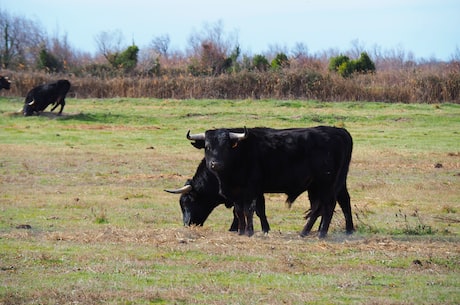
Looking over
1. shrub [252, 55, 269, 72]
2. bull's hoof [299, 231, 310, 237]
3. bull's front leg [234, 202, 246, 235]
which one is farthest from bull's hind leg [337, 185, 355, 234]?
shrub [252, 55, 269, 72]

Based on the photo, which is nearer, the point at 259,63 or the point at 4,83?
the point at 4,83

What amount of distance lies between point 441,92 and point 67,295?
3515 cm

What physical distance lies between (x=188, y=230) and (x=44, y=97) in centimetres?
2469

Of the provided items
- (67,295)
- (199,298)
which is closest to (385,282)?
(199,298)

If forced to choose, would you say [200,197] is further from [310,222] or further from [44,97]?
[44,97]

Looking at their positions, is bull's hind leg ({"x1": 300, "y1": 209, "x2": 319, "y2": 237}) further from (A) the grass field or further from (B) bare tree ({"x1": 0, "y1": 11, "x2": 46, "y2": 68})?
(B) bare tree ({"x1": 0, "y1": 11, "x2": 46, "y2": 68})

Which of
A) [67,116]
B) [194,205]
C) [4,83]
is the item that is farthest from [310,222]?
[4,83]

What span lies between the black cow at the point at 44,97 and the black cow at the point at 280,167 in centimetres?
2387

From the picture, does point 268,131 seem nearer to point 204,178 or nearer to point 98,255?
point 204,178

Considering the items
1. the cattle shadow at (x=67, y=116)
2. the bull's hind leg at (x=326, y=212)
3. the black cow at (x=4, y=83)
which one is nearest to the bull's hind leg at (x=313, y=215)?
the bull's hind leg at (x=326, y=212)

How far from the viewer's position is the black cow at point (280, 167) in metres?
13.8

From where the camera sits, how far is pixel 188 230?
13.4 metres

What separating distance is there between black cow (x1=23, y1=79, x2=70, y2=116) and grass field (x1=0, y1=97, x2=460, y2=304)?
2875 millimetres

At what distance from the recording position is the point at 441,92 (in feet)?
137
